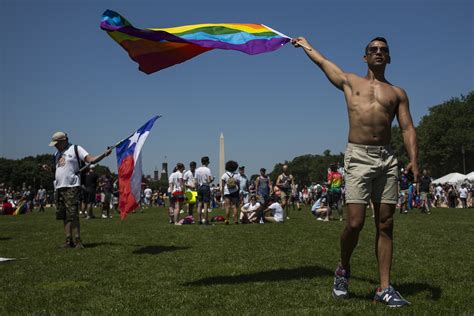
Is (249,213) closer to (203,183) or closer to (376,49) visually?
(203,183)

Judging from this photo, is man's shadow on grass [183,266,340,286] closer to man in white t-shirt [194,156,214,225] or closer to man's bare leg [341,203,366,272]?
man's bare leg [341,203,366,272]

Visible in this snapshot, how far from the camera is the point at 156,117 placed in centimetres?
921

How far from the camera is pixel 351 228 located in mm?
4922

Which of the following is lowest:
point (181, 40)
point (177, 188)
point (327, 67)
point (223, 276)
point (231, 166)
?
point (223, 276)

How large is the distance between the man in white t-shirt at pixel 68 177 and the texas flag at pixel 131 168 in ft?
2.37

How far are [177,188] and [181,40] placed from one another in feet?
32.5

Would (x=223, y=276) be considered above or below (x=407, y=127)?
below

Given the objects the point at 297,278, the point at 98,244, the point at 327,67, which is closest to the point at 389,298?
the point at 297,278

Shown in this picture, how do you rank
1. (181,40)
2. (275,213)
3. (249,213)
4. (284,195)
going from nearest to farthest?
1. (181,40)
2. (249,213)
3. (275,213)
4. (284,195)

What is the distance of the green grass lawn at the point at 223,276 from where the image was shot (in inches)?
184

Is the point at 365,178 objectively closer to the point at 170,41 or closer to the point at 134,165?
the point at 170,41

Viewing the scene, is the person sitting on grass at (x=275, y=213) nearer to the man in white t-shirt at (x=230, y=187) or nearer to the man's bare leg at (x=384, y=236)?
Answer: the man in white t-shirt at (x=230, y=187)

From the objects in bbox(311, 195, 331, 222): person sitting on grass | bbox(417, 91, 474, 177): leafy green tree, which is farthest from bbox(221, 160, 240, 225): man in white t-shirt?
bbox(417, 91, 474, 177): leafy green tree

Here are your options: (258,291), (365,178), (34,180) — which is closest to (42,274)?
(258,291)
